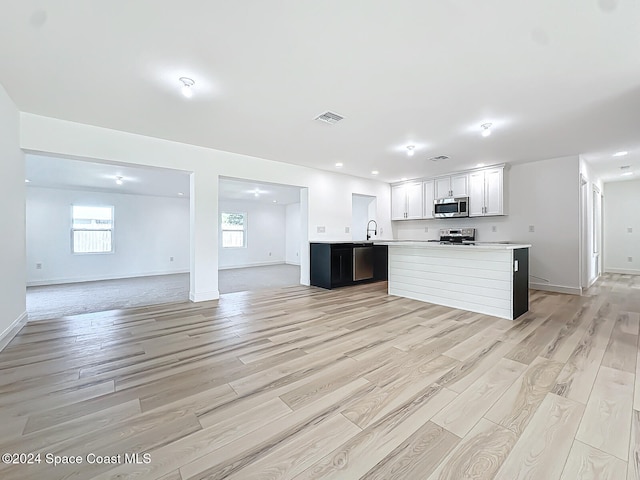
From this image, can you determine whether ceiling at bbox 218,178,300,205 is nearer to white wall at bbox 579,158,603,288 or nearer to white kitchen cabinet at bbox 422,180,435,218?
white kitchen cabinet at bbox 422,180,435,218

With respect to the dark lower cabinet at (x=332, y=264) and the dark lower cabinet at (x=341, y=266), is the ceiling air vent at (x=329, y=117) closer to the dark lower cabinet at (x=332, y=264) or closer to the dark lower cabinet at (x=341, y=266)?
the dark lower cabinet at (x=332, y=264)

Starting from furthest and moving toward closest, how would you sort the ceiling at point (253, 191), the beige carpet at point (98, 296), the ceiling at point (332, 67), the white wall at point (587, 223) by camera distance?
the ceiling at point (253, 191)
the white wall at point (587, 223)
the beige carpet at point (98, 296)
the ceiling at point (332, 67)

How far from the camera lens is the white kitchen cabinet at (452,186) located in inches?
240

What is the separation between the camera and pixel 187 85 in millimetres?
2623

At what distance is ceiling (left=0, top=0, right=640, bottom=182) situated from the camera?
1.79 meters

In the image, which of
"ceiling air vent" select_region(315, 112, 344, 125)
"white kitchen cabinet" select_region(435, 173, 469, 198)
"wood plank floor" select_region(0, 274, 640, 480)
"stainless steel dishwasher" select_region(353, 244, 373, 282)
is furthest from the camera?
"white kitchen cabinet" select_region(435, 173, 469, 198)

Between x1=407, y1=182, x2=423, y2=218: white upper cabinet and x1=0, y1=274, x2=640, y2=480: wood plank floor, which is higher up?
x1=407, y1=182, x2=423, y2=218: white upper cabinet

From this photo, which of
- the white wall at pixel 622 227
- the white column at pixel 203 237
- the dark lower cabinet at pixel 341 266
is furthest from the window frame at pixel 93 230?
the white wall at pixel 622 227

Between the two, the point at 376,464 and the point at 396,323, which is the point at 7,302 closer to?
the point at 376,464

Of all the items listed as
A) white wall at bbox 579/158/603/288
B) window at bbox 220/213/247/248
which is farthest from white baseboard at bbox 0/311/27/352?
white wall at bbox 579/158/603/288

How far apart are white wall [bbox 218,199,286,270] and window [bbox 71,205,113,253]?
3130 mm

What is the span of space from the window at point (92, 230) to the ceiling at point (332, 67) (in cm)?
506

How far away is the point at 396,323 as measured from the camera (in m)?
3.38

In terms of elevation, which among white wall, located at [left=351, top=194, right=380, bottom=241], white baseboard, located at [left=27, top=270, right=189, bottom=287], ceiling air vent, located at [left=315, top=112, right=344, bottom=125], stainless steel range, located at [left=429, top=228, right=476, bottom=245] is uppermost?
ceiling air vent, located at [left=315, top=112, right=344, bottom=125]
